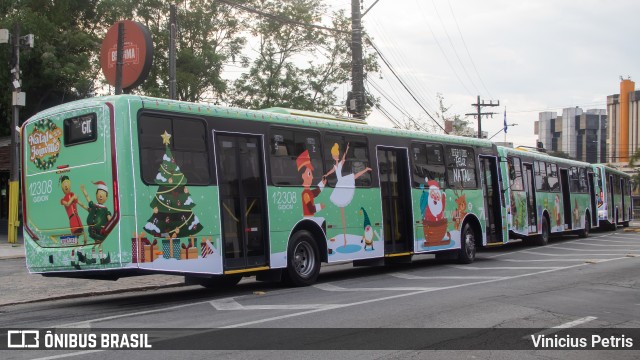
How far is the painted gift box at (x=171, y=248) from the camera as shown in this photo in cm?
982

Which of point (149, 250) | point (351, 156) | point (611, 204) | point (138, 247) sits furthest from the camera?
point (611, 204)

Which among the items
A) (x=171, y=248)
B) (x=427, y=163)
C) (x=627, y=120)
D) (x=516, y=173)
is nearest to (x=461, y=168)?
(x=427, y=163)

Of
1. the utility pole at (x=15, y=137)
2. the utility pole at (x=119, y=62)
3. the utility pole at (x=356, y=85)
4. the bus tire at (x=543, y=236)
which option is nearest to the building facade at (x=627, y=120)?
the bus tire at (x=543, y=236)

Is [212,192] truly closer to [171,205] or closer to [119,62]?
[171,205]

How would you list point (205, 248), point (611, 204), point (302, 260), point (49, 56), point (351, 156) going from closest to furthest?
point (205, 248) → point (302, 260) → point (351, 156) → point (49, 56) → point (611, 204)

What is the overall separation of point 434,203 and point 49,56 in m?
20.7

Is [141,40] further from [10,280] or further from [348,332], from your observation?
[348,332]

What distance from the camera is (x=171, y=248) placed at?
9.91 meters

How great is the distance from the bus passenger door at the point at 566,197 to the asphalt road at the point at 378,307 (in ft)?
42.2

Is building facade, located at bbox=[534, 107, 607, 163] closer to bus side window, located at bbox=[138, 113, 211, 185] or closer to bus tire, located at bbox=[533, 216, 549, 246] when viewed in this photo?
bus tire, located at bbox=[533, 216, 549, 246]

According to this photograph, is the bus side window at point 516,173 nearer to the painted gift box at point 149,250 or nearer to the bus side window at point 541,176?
the bus side window at point 541,176

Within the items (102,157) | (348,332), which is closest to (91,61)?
(102,157)

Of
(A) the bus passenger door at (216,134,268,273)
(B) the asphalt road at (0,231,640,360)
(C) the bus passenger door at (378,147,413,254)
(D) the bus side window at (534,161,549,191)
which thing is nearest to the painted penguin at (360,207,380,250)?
(C) the bus passenger door at (378,147,413,254)

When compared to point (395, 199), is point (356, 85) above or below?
above
